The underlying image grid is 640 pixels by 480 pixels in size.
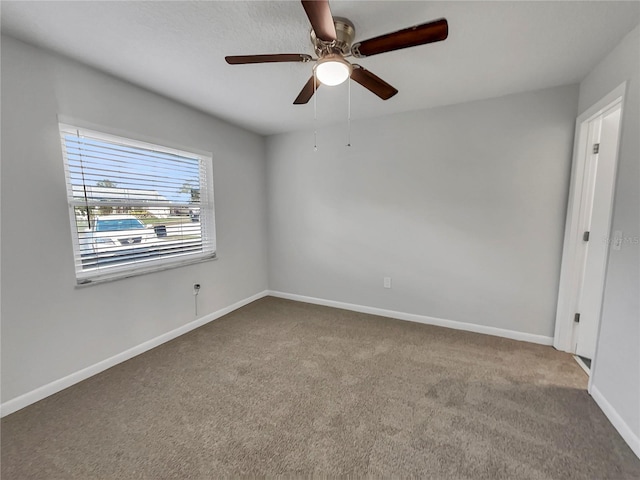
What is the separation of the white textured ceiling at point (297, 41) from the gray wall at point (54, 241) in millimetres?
183

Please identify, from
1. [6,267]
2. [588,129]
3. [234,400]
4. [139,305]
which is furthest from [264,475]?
[588,129]

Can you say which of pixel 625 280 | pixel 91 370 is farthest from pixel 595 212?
pixel 91 370

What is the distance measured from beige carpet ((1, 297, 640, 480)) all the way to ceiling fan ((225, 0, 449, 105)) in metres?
2.05

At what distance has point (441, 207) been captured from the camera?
279 cm

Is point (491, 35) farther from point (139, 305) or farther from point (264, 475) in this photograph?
point (139, 305)

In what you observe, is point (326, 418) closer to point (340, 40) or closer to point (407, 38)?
point (407, 38)

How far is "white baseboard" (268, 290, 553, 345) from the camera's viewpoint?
2543 mm

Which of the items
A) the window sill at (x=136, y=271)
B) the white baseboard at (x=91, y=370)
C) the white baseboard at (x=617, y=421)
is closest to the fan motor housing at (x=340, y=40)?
the window sill at (x=136, y=271)

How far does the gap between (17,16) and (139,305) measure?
205cm

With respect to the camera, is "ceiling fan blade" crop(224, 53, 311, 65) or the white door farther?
the white door

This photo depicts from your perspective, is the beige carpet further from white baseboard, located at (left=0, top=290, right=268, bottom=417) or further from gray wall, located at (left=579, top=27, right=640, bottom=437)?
gray wall, located at (left=579, top=27, right=640, bottom=437)

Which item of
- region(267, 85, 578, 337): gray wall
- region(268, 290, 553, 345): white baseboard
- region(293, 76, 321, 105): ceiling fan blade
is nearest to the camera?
region(293, 76, 321, 105): ceiling fan blade

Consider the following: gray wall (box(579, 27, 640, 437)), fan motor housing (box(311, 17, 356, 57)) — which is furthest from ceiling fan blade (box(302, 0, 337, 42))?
gray wall (box(579, 27, 640, 437))

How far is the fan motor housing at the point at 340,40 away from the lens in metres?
1.40
